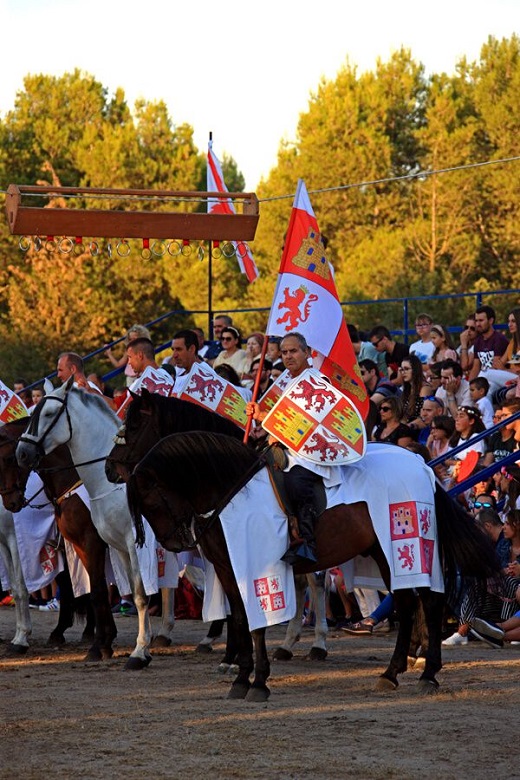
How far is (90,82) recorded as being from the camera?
53406mm

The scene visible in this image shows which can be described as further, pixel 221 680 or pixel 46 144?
pixel 46 144

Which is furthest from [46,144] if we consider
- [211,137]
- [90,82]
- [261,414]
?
[261,414]

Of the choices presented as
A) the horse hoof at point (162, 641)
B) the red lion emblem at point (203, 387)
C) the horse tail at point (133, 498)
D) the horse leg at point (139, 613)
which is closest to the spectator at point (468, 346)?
the red lion emblem at point (203, 387)

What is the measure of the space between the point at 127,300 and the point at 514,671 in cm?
3923

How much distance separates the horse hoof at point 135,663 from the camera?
10.1 meters

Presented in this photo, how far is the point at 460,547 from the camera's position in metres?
9.13

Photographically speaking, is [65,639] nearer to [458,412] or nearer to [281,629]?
[281,629]

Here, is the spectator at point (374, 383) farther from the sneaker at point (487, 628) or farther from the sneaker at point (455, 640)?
the sneaker at point (487, 628)

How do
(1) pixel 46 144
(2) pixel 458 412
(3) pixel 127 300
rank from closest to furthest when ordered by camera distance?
1. (2) pixel 458 412
2. (3) pixel 127 300
3. (1) pixel 46 144

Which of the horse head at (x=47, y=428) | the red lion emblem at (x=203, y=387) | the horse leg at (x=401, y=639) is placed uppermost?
the red lion emblem at (x=203, y=387)

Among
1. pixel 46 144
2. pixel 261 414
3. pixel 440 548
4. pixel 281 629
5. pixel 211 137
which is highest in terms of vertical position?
pixel 46 144

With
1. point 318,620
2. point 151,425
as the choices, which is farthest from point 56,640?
point 151,425

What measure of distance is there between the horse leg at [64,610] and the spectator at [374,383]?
421cm

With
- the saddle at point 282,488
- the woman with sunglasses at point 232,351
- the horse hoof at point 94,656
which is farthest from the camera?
the woman with sunglasses at point 232,351
